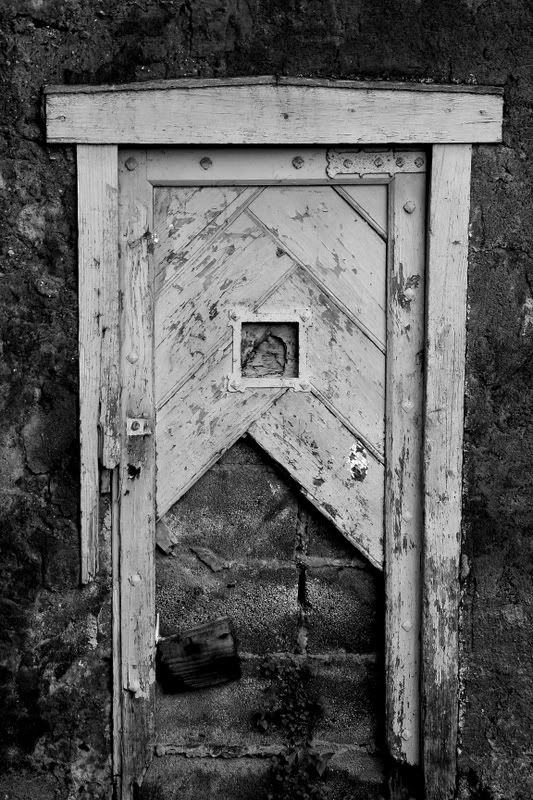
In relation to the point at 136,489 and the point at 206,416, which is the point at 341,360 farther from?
the point at 136,489

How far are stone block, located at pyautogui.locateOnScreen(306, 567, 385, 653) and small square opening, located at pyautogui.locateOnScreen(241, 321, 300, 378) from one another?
2.43 ft

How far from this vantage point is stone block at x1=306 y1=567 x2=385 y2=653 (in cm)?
280

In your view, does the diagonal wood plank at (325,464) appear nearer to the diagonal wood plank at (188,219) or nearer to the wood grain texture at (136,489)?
the wood grain texture at (136,489)

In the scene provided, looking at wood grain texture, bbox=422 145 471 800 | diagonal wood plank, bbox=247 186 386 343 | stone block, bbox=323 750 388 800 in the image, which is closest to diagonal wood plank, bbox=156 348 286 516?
diagonal wood plank, bbox=247 186 386 343

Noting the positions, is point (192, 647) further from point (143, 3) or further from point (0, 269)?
point (143, 3)

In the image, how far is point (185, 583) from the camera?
2811 mm

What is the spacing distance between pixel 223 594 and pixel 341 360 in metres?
0.95

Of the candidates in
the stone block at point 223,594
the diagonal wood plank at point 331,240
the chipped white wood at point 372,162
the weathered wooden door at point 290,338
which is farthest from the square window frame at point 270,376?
the stone block at point 223,594

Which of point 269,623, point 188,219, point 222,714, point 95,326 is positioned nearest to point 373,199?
point 188,219

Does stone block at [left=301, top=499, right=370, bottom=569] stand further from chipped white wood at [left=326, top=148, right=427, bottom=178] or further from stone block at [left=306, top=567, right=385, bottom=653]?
chipped white wood at [left=326, top=148, right=427, bottom=178]

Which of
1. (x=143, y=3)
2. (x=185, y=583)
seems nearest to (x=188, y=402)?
(x=185, y=583)

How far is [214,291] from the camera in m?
2.69

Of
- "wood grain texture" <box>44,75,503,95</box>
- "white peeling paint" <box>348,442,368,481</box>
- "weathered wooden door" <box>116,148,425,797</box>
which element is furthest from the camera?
"white peeling paint" <box>348,442,368,481</box>

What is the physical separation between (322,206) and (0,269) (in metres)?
1.12
